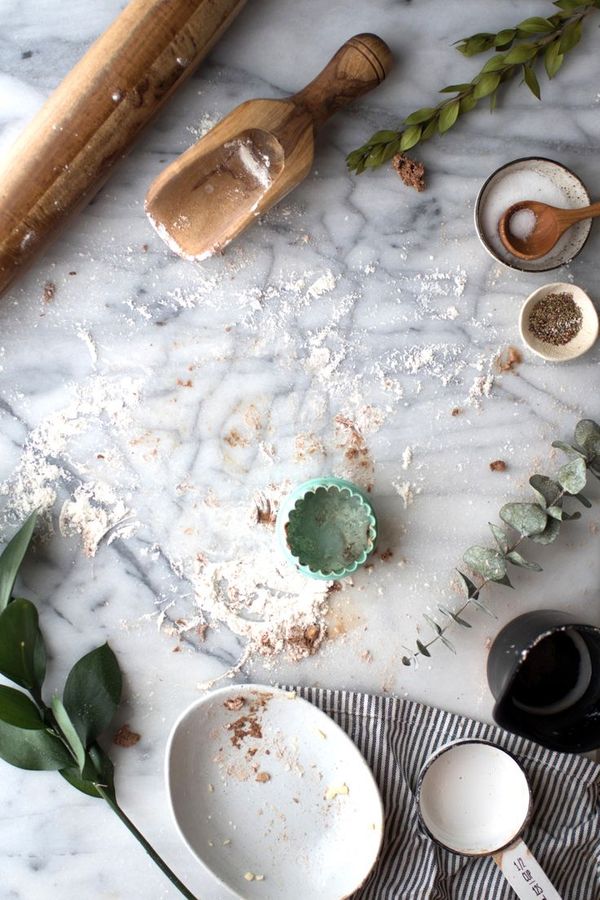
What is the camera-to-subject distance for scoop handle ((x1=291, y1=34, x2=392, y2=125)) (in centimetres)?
108

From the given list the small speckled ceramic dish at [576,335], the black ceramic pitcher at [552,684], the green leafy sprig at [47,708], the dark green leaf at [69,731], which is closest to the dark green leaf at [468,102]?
the small speckled ceramic dish at [576,335]

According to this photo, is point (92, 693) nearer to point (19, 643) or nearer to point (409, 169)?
point (19, 643)

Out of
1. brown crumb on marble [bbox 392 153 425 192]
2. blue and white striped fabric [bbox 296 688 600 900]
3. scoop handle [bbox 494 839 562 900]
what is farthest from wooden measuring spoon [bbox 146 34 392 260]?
scoop handle [bbox 494 839 562 900]

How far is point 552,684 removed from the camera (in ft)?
3.68

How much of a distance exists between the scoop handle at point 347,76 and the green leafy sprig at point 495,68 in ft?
0.22

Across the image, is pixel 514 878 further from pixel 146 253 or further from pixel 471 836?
pixel 146 253

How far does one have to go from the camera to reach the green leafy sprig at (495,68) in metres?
1.08

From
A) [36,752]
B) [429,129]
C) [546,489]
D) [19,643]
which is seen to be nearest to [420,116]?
[429,129]

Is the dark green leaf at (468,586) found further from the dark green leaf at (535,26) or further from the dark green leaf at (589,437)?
the dark green leaf at (535,26)

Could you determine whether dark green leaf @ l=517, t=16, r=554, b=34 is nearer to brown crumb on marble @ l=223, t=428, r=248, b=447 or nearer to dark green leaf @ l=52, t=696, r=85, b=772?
brown crumb on marble @ l=223, t=428, r=248, b=447

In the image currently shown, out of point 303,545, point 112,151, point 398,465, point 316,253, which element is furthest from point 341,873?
point 112,151

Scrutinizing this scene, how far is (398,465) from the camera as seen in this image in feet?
3.91

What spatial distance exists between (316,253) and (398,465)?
0.33 m

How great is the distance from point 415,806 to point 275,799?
21 centimetres
